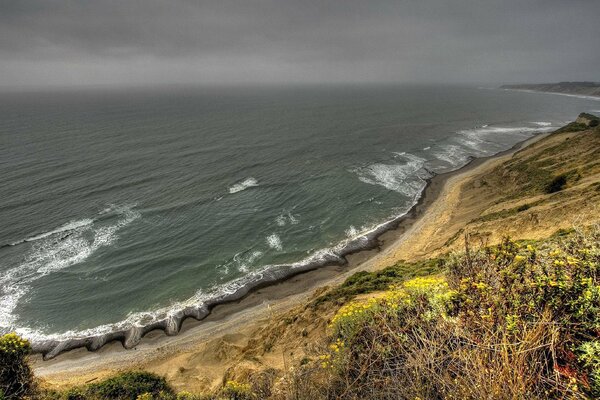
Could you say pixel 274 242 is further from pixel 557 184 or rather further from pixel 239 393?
pixel 557 184

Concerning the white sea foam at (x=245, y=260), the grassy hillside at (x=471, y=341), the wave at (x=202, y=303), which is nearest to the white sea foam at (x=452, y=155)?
the wave at (x=202, y=303)

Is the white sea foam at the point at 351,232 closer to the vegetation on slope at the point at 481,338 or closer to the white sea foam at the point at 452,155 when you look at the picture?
the vegetation on slope at the point at 481,338

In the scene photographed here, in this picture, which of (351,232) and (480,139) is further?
(480,139)

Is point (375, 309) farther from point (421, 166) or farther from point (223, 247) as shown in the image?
point (421, 166)

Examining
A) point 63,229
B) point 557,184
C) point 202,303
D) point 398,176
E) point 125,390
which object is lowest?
point 202,303

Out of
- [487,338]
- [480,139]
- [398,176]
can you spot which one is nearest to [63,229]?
[487,338]

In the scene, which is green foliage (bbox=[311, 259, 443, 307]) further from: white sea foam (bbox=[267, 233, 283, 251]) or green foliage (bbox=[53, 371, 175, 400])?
white sea foam (bbox=[267, 233, 283, 251])

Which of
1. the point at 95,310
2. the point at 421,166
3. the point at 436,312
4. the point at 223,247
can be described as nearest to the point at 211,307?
the point at 223,247

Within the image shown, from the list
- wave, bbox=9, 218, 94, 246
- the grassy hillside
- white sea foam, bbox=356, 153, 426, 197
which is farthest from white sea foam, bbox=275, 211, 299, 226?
the grassy hillside
